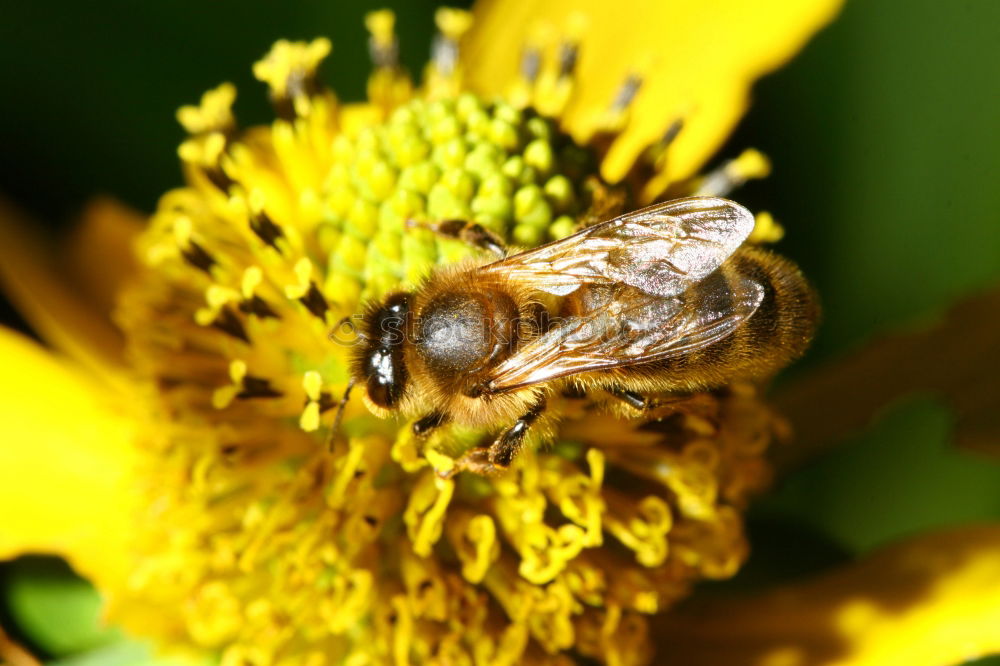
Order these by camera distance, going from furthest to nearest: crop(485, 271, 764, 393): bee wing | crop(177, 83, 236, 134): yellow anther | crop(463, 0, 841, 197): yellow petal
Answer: crop(463, 0, 841, 197): yellow petal → crop(177, 83, 236, 134): yellow anther → crop(485, 271, 764, 393): bee wing

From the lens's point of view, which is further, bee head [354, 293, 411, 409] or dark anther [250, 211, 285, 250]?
dark anther [250, 211, 285, 250]

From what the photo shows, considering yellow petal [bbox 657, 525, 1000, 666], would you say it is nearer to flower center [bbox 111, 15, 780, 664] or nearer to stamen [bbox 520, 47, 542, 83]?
flower center [bbox 111, 15, 780, 664]

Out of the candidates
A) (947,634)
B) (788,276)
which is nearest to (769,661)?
(947,634)

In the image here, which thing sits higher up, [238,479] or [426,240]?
[426,240]

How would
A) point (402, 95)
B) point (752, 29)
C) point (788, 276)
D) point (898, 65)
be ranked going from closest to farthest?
point (788, 276) < point (402, 95) < point (752, 29) < point (898, 65)

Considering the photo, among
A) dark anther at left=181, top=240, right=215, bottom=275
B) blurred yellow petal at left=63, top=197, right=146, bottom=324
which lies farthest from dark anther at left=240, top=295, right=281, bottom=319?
blurred yellow petal at left=63, top=197, right=146, bottom=324

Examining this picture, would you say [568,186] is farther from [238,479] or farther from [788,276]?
[238,479]

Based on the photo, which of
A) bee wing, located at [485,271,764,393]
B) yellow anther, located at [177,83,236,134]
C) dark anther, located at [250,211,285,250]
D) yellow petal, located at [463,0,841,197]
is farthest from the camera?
yellow petal, located at [463,0,841,197]

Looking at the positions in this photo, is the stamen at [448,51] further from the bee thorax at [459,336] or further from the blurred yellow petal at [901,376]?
the blurred yellow petal at [901,376]
